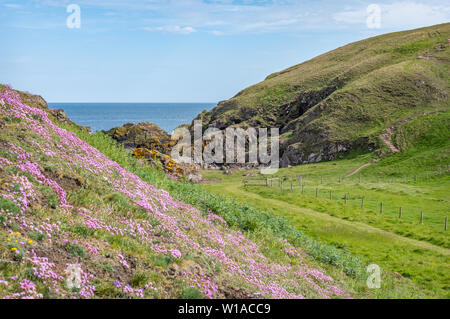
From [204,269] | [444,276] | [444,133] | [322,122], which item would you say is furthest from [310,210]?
[322,122]

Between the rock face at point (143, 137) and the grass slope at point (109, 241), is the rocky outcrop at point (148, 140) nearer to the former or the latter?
the rock face at point (143, 137)

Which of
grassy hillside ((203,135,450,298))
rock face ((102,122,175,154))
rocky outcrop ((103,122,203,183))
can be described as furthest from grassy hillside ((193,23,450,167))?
rock face ((102,122,175,154))

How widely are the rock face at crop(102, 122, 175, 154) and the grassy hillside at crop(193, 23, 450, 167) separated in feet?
114

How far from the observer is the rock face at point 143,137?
71231mm

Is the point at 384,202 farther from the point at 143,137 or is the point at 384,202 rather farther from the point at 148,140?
the point at 143,137

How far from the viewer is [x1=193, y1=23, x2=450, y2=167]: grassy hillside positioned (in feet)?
310

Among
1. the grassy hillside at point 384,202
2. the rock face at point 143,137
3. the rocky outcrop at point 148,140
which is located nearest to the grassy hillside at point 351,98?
the grassy hillside at point 384,202

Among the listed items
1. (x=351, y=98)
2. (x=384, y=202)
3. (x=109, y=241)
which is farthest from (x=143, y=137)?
Answer: (x=109, y=241)

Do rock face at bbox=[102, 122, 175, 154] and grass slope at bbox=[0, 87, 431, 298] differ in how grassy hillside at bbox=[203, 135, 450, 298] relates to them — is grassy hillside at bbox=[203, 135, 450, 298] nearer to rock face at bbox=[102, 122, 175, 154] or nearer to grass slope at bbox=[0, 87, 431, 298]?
grass slope at bbox=[0, 87, 431, 298]

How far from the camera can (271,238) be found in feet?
60.0

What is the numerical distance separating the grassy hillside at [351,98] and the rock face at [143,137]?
34692 mm

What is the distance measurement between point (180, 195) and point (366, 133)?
81.7 metres
